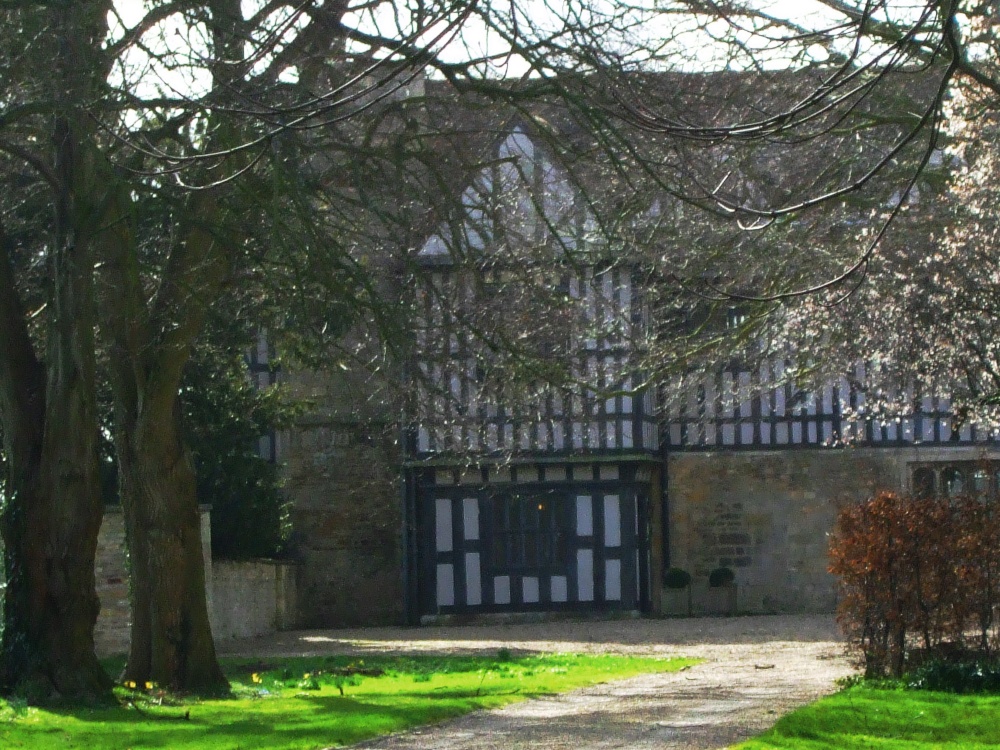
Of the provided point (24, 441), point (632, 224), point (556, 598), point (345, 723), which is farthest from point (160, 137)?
point (556, 598)

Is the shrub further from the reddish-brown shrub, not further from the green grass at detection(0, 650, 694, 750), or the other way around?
the green grass at detection(0, 650, 694, 750)

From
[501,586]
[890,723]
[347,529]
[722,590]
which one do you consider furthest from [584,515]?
[890,723]

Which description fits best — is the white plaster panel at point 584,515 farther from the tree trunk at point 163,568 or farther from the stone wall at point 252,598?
the tree trunk at point 163,568

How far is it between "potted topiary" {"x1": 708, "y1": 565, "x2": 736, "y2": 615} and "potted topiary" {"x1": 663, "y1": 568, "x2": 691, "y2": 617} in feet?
1.18

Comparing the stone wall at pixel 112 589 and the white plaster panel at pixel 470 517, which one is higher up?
the white plaster panel at pixel 470 517

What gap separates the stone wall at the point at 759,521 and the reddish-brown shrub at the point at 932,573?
1187cm

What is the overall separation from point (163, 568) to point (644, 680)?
3601mm

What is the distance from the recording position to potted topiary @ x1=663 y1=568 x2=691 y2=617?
21.0 metres

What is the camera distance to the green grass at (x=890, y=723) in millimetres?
6754

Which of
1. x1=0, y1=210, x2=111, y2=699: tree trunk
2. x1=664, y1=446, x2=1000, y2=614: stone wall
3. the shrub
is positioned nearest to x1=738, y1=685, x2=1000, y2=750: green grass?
the shrub

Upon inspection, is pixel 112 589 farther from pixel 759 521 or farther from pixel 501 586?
pixel 759 521

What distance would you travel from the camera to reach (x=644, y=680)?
10.4 m

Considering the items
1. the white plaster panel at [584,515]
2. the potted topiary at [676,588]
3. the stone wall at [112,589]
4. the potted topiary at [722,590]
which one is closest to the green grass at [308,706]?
the stone wall at [112,589]

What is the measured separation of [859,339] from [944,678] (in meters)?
3.56
